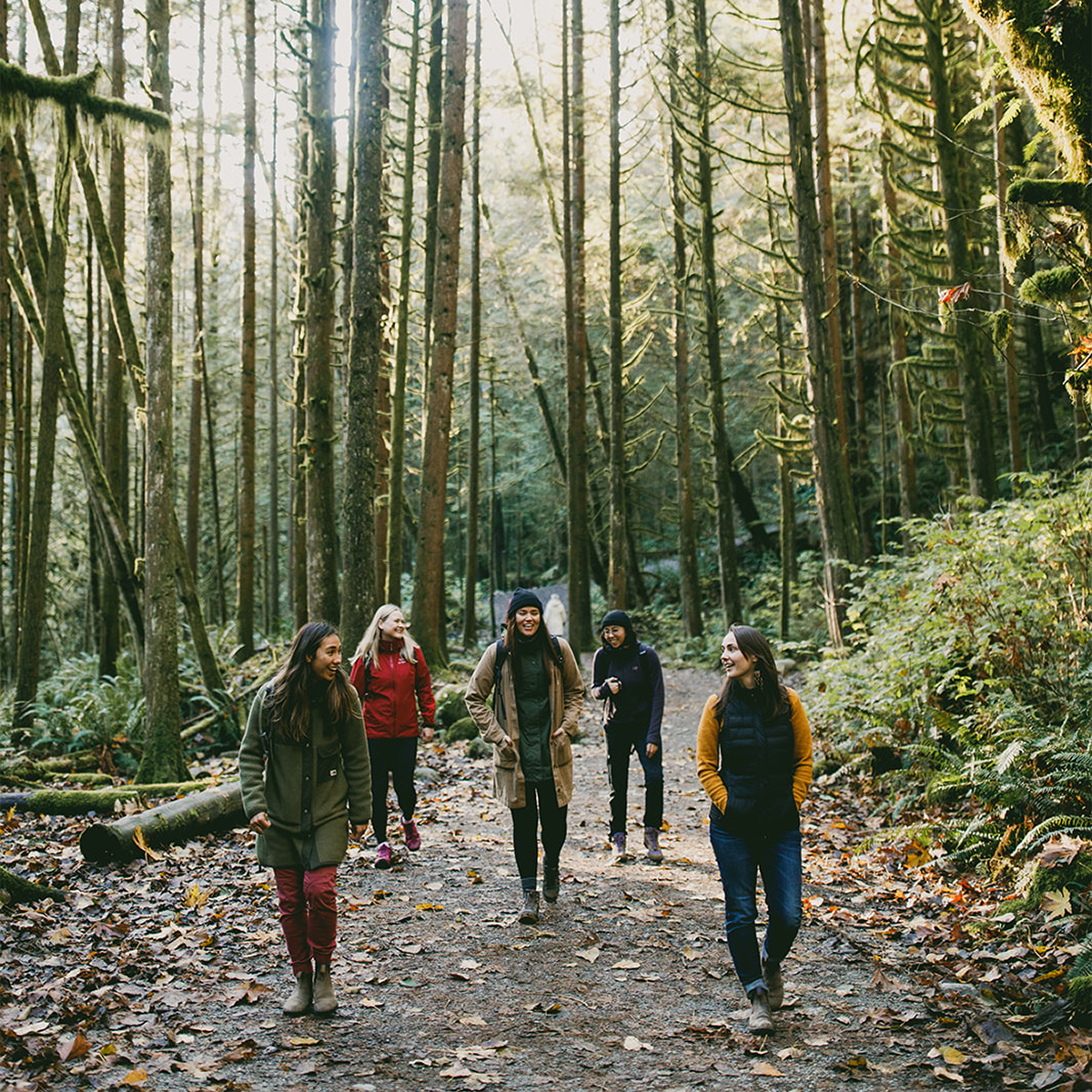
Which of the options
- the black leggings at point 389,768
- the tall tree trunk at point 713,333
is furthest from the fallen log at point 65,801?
the tall tree trunk at point 713,333

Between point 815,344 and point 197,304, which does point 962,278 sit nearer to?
point 815,344

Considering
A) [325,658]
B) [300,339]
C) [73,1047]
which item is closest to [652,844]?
[325,658]

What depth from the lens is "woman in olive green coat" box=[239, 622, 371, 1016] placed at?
437 centimetres

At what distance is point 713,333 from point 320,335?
34.6 ft

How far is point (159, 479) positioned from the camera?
9055mm

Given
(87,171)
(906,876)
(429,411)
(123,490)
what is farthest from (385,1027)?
→ (123,490)

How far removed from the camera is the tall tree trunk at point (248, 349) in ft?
57.9

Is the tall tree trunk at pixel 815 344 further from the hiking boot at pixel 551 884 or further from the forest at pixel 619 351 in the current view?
the hiking boot at pixel 551 884

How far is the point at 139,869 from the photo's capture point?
6625 millimetres

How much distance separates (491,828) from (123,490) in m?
10.3

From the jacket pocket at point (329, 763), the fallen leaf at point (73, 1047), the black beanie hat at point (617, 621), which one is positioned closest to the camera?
the fallen leaf at point (73, 1047)

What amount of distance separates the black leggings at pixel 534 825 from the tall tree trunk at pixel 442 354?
8458 millimetres

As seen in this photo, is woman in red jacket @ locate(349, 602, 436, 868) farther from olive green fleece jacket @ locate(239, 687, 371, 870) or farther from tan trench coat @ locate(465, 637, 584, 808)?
olive green fleece jacket @ locate(239, 687, 371, 870)

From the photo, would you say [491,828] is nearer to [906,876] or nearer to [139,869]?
[139,869]
